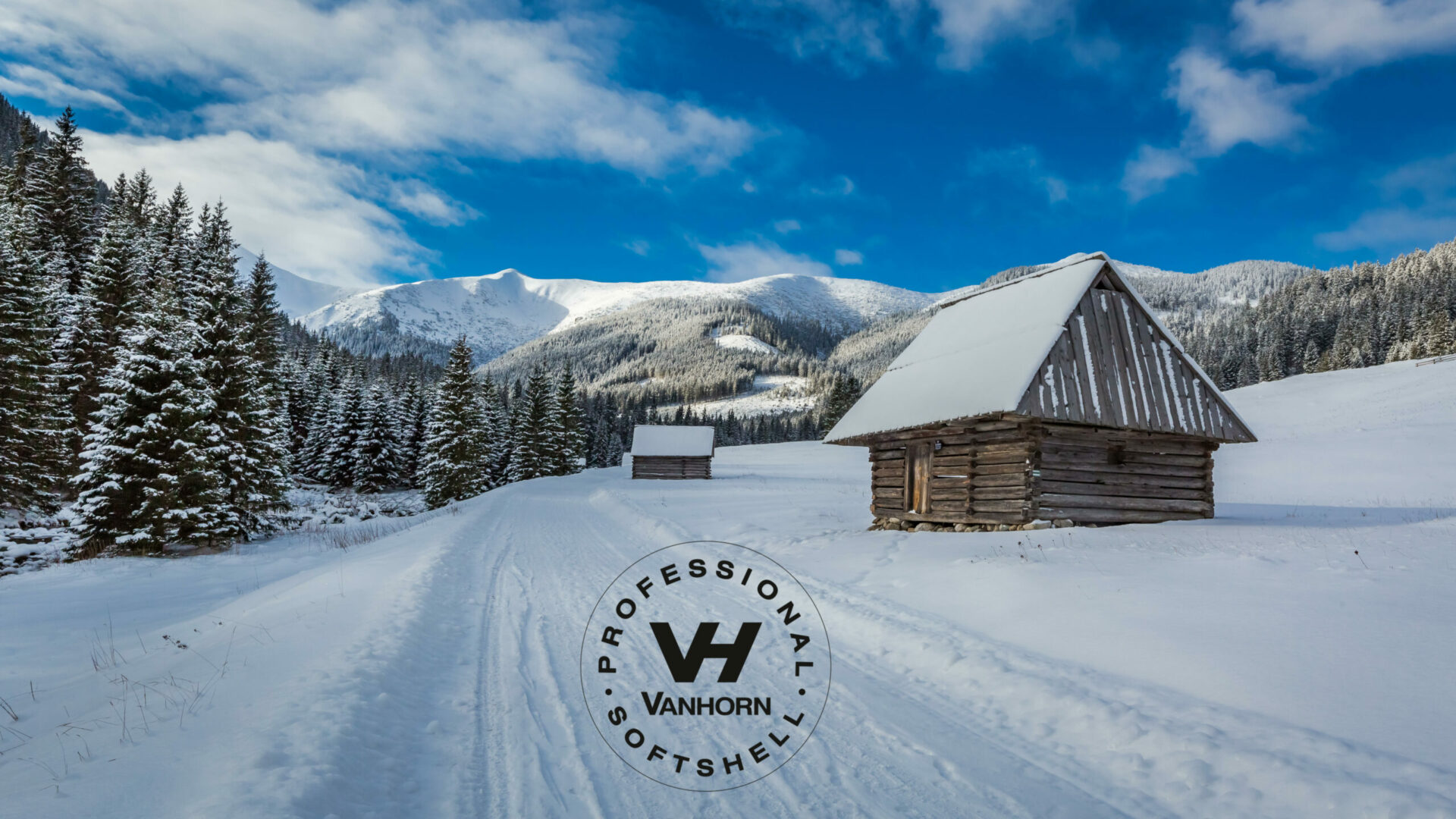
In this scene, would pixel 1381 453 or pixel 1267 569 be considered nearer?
pixel 1267 569

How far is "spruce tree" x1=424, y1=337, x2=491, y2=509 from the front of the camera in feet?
135

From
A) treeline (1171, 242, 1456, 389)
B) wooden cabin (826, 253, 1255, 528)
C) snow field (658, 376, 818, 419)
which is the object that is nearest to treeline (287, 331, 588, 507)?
wooden cabin (826, 253, 1255, 528)

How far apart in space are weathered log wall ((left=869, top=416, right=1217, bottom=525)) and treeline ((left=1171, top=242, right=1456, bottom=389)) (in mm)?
91614

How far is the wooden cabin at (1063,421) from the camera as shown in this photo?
45.7 ft

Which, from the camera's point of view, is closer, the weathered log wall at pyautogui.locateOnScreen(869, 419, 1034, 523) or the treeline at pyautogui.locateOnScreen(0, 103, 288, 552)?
the weathered log wall at pyautogui.locateOnScreen(869, 419, 1034, 523)

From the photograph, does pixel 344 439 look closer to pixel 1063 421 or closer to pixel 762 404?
pixel 1063 421

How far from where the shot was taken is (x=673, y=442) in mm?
54281

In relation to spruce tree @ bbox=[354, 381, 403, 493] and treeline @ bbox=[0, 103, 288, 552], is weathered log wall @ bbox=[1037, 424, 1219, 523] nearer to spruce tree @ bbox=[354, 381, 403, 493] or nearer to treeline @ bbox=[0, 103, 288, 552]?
treeline @ bbox=[0, 103, 288, 552]

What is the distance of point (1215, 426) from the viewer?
50.2 ft

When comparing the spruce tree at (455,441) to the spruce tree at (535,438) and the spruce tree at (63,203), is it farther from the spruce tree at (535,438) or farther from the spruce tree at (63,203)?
the spruce tree at (63,203)

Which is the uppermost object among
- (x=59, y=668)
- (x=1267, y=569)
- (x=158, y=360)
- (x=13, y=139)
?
(x=13, y=139)

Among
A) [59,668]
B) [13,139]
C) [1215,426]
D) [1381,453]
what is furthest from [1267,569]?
[13,139]

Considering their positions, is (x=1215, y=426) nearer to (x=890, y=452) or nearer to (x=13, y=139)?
(x=890, y=452)

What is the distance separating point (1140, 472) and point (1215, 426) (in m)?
2.31
